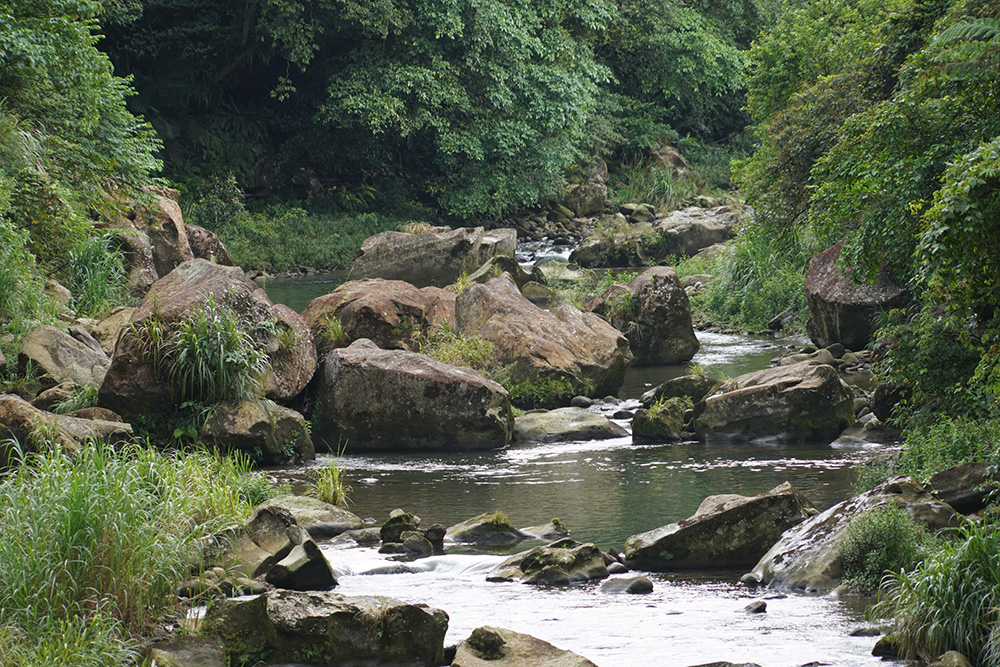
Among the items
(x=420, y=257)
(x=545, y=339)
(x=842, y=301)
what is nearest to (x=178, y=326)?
(x=545, y=339)

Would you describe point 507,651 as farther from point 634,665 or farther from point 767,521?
point 767,521

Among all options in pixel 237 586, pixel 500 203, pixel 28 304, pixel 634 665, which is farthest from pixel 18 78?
pixel 500 203

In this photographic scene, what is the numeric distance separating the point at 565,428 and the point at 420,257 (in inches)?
543

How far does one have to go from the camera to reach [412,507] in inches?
421

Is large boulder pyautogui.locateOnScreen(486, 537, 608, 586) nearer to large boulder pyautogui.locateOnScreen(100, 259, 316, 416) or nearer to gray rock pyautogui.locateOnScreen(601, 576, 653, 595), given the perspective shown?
gray rock pyautogui.locateOnScreen(601, 576, 653, 595)

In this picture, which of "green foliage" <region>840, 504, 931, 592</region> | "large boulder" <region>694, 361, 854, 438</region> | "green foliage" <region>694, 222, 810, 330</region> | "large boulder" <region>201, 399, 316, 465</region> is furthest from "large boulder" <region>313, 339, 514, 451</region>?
"green foliage" <region>694, 222, 810, 330</region>

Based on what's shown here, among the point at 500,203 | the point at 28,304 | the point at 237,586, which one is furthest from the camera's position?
the point at 500,203

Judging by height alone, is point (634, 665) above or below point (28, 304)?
below

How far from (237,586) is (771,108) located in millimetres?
19474

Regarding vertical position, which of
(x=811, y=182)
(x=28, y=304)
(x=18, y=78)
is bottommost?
(x=28, y=304)

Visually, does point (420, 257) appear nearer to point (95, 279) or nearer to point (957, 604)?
point (95, 279)

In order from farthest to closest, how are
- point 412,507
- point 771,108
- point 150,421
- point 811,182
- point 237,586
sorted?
point 771,108 < point 811,182 < point 150,421 < point 412,507 < point 237,586

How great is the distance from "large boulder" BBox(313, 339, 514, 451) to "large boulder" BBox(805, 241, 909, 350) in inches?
274

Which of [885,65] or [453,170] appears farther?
[453,170]
